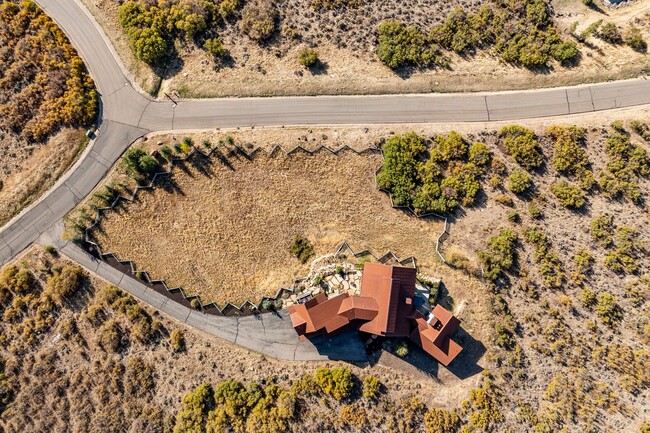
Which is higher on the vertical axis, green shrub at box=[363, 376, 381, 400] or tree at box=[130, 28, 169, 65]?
tree at box=[130, 28, 169, 65]

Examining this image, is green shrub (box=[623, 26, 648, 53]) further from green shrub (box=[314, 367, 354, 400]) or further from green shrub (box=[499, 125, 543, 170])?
green shrub (box=[314, 367, 354, 400])

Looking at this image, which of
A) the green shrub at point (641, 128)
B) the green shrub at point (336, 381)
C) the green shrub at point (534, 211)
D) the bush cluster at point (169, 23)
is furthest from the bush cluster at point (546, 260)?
the bush cluster at point (169, 23)

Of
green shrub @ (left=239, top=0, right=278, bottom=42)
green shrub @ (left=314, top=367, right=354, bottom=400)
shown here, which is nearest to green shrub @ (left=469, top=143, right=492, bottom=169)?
green shrub @ (left=314, top=367, right=354, bottom=400)

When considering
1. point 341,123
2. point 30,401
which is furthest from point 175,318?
point 341,123

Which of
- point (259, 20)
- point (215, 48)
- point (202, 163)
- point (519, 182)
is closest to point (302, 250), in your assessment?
point (202, 163)

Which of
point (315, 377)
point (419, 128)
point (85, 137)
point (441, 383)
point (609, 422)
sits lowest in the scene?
point (609, 422)

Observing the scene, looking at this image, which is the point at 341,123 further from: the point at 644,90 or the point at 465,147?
the point at 644,90

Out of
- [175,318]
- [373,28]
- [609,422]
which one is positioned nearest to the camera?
[609,422]
